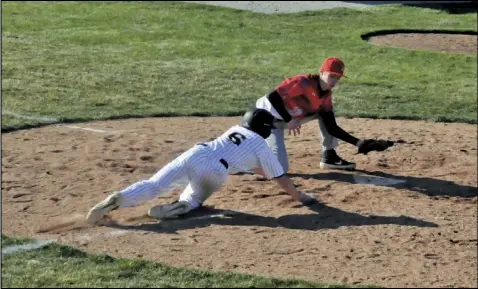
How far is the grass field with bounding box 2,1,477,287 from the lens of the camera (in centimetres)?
680

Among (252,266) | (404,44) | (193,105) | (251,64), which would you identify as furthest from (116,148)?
(404,44)

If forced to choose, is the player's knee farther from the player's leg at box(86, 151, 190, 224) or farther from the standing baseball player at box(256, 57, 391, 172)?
the player's leg at box(86, 151, 190, 224)

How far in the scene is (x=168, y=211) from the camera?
805 cm

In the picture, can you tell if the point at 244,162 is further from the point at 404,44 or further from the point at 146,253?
the point at 404,44

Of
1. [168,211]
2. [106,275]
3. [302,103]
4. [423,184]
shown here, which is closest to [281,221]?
[168,211]

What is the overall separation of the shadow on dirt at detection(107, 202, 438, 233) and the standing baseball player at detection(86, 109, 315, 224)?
128 mm

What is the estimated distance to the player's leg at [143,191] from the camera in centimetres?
783

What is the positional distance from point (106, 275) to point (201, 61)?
1009 cm

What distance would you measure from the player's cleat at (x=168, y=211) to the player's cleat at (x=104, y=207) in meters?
0.32

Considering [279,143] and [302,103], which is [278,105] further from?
[279,143]

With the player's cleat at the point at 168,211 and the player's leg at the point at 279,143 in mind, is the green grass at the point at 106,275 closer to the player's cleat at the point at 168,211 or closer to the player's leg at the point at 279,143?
the player's cleat at the point at 168,211

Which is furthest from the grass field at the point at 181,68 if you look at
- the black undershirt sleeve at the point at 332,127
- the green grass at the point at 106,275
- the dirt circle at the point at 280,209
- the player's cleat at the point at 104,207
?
the black undershirt sleeve at the point at 332,127

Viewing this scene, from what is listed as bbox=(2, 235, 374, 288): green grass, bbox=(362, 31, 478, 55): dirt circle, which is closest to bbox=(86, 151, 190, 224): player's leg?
bbox=(2, 235, 374, 288): green grass

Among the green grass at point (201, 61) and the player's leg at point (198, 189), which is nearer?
the player's leg at point (198, 189)
